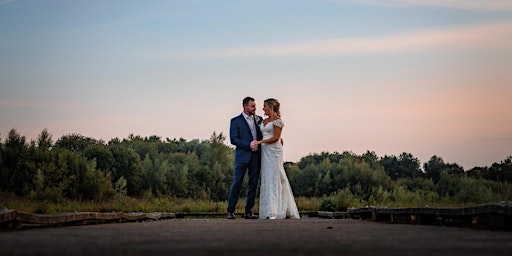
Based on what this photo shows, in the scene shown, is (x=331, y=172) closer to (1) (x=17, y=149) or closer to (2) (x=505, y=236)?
(1) (x=17, y=149)

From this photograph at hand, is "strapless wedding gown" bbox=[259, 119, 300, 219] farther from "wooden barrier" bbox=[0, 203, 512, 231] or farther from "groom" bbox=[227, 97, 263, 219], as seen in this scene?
"wooden barrier" bbox=[0, 203, 512, 231]

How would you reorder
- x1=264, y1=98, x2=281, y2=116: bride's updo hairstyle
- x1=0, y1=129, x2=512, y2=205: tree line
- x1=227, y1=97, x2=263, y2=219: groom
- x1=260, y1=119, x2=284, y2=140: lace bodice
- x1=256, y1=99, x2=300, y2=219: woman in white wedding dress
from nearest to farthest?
x1=227, y1=97, x2=263, y2=219: groom, x1=260, y1=119, x2=284, y2=140: lace bodice, x1=256, y1=99, x2=300, y2=219: woman in white wedding dress, x1=264, y1=98, x2=281, y2=116: bride's updo hairstyle, x1=0, y1=129, x2=512, y2=205: tree line

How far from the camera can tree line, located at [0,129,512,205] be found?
29500 millimetres

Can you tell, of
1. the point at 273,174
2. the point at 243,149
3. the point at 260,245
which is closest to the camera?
the point at 260,245

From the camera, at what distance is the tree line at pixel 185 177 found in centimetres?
2950

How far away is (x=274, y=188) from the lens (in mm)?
16234

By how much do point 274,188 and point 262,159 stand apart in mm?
669

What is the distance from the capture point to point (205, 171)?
185 ft

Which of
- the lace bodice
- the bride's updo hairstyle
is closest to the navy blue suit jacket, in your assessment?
the lace bodice

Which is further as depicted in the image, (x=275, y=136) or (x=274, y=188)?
(x=274, y=188)

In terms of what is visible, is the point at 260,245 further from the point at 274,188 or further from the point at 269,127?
the point at 274,188

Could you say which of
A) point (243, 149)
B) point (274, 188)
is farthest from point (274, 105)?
point (274, 188)

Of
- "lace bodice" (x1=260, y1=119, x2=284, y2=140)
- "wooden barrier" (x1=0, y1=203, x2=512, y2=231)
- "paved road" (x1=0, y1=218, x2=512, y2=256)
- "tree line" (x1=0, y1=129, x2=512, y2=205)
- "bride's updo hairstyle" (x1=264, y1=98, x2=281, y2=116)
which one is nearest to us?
"paved road" (x1=0, y1=218, x2=512, y2=256)

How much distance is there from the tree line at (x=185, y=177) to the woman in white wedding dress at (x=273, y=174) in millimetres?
3786
